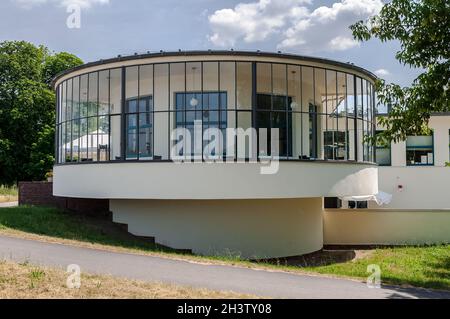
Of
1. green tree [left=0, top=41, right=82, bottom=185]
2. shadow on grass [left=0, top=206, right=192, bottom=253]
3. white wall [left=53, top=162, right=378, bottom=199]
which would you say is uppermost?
Answer: green tree [left=0, top=41, right=82, bottom=185]

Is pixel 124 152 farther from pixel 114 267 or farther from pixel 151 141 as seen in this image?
pixel 114 267

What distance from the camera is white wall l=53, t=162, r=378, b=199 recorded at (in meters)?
12.3

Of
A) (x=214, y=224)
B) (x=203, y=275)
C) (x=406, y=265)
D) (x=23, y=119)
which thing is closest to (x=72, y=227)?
(x=214, y=224)

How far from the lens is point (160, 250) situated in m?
12.4

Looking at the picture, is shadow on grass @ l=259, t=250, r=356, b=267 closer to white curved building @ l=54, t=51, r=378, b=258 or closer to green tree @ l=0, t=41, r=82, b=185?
white curved building @ l=54, t=51, r=378, b=258

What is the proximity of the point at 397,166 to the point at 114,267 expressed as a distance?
59.0 ft

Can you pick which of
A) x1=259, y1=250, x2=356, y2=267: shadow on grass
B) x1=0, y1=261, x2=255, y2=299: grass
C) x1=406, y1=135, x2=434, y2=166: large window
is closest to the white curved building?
x1=259, y1=250, x2=356, y2=267: shadow on grass

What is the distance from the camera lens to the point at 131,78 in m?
15.2

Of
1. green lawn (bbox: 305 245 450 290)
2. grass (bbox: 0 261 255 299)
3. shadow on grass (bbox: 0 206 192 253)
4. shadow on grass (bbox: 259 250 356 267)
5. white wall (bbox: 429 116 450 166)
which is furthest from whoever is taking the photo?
white wall (bbox: 429 116 450 166)

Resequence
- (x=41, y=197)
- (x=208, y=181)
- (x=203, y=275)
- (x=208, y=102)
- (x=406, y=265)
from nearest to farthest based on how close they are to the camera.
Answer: (x=203, y=275) → (x=208, y=181) → (x=406, y=265) → (x=208, y=102) → (x=41, y=197)

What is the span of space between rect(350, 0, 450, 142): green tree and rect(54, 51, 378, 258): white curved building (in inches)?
112

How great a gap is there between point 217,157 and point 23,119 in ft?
101

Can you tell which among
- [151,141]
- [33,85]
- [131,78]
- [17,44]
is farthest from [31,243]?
[17,44]

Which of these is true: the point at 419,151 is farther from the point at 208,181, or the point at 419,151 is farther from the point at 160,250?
the point at 160,250
